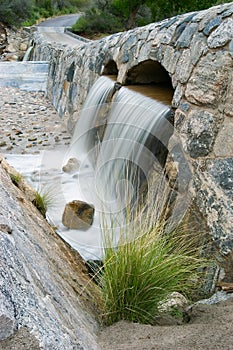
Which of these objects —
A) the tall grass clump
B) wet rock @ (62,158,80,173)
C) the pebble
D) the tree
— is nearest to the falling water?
wet rock @ (62,158,80,173)

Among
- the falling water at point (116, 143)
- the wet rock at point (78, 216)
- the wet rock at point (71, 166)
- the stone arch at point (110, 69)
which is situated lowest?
the wet rock at point (71, 166)

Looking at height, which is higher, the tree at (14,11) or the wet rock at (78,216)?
the tree at (14,11)

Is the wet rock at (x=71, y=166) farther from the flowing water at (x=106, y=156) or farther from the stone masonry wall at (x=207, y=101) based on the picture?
the stone masonry wall at (x=207, y=101)

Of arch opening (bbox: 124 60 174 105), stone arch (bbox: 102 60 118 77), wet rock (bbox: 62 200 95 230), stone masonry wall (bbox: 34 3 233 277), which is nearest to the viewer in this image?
stone masonry wall (bbox: 34 3 233 277)

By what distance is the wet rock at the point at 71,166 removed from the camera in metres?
6.47

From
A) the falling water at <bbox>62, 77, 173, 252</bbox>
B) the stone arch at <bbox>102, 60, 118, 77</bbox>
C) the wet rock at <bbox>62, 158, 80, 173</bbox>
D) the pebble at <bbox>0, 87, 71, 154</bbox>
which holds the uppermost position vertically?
the stone arch at <bbox>102, 60, 118, 77</bbox>

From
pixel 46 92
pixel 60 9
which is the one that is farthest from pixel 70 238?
pixel 60 9

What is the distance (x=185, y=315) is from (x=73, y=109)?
646cm

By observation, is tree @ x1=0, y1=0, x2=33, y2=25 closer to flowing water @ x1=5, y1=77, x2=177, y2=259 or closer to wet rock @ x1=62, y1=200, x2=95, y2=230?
flowing water @ x1=5, y1=77, x2=177, y2=259

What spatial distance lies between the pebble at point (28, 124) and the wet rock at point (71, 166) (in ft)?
3.45

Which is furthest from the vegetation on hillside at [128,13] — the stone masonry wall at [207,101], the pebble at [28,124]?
the stone masonry wall at [207,101]

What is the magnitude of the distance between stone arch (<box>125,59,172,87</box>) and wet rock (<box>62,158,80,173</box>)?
60.8 inches

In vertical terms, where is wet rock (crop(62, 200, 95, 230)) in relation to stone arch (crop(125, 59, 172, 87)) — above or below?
below

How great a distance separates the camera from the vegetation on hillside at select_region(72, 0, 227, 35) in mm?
21047
